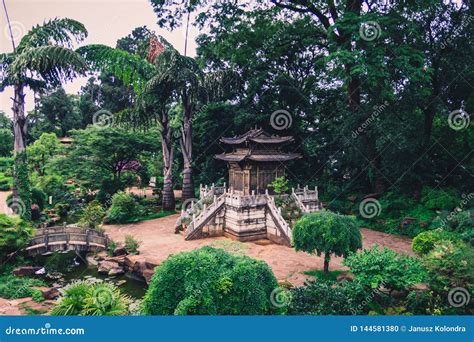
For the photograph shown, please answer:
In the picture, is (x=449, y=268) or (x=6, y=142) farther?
(x=6, y=142)

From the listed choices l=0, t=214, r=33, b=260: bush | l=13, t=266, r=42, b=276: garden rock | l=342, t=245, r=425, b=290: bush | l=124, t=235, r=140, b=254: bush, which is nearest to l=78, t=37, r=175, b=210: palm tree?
l=0, t=214, r=33, b=260: bush

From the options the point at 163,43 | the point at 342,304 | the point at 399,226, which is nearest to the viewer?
the point at 342,304

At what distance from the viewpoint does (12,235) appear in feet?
48.8

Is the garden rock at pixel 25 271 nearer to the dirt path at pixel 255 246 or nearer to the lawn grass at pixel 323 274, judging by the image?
the dirt path at pixel 255 246

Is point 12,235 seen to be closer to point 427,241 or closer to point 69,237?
point 69,237

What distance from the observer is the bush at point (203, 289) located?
757cm

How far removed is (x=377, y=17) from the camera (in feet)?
64.3

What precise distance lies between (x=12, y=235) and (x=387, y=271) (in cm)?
1456

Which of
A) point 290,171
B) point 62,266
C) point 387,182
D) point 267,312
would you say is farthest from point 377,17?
point 62,266

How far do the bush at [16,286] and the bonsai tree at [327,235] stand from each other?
10.1 meters

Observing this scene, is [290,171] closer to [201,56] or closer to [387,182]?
[387,182]

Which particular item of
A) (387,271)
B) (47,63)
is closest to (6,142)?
(47,63)

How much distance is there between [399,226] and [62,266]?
1884 cm

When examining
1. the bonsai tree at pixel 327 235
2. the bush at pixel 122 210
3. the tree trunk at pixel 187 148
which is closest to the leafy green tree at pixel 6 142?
the bush at pixel 122 210
